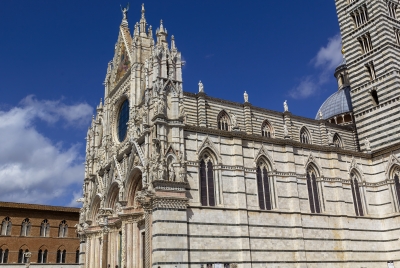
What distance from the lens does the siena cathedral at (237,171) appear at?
21984 mm

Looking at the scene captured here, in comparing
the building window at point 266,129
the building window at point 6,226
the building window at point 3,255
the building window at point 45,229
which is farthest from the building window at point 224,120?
the building window at point 3,255

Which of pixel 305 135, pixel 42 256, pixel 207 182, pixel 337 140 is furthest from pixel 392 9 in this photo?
pixel 42 256

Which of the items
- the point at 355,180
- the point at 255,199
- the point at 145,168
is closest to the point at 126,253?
the point at 145,168

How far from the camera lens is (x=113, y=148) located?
30156mm

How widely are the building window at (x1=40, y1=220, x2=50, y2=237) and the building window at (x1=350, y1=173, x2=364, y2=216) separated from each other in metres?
25.5

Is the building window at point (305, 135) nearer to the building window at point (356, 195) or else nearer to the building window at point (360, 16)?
the building window at point (356, 195)

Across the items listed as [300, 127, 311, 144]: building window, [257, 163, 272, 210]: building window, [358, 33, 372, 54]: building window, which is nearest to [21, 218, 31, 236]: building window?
[257, 163, 272, 210]: building window

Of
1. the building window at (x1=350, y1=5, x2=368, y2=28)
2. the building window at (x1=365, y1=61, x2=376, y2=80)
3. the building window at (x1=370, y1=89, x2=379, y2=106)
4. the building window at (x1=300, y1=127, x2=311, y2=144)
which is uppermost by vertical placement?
the building window at (x1=350, y1=5, x2=368, y2=28)

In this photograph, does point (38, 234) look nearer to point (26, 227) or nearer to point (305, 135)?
point (26, 227)

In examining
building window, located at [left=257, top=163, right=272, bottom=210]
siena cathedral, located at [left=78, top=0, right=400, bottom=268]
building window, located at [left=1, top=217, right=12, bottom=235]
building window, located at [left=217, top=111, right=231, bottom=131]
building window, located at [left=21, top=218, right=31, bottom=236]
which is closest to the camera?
siena cathedral, located at [left=78, top=0, right=400, bottom=268]

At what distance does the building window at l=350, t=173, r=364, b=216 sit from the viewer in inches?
1085

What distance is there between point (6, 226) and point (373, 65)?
1233 inches

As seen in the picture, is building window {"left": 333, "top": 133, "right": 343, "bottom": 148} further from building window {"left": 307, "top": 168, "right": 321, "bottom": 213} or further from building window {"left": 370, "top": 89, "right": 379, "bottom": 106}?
building window {"left": 307, "top": 168, "right": 321, "bottom": 213}

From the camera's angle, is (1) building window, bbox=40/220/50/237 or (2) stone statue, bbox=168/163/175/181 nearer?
(2) stone statue, bbox=168/163/175/181
